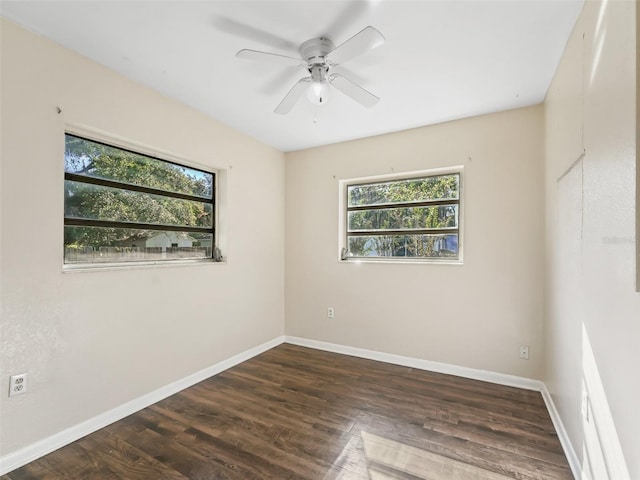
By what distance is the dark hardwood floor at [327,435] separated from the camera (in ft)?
5.84

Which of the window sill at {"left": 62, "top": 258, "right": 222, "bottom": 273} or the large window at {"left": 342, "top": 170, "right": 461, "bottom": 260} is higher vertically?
the large window at {"left": 342, "top": 170, "right": 461, "bottom": 260}

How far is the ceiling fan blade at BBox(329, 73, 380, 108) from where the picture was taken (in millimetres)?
2047

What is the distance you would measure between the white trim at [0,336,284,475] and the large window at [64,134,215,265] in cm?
112

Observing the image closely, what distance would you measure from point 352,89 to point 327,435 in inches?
94.1

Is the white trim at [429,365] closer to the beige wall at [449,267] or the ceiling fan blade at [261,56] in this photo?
the beige wall at [449,267]

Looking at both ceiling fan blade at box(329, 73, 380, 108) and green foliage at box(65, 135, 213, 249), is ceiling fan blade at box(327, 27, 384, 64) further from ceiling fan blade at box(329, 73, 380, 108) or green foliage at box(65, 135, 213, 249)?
green foliage at box(65, 135, 213, 249)

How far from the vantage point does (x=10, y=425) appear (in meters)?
1.78

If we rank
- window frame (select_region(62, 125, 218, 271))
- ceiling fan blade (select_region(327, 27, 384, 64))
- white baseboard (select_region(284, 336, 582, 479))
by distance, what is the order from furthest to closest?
1. window frame (select_region(62, 125, 218, 271))
2. white baseboard (select_region(284, 336, 582, 479))
3. ceiling fan blade (select_region(327, 27, 384, 64))

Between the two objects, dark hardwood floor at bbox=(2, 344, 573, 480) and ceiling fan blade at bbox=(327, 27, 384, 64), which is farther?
dark hardwood floor at bbox=(2, 344, 573, 480)

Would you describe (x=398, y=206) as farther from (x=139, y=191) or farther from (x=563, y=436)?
(x=139, y=191)

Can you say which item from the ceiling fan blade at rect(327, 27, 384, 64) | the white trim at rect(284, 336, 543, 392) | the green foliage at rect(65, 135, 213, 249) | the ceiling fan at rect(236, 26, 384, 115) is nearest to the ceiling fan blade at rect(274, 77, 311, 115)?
the ceiling fan at rect(236, 26, 384, 115)

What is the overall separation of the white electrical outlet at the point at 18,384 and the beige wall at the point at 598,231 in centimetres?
294

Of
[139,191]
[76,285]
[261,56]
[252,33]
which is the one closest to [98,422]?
[76,285]

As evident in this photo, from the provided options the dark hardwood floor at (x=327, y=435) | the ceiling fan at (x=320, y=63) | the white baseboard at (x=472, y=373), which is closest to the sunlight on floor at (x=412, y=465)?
the dark hardwood floor at (x=327, y=435)
